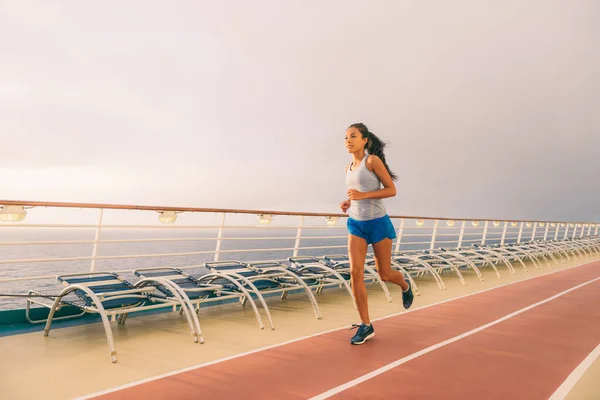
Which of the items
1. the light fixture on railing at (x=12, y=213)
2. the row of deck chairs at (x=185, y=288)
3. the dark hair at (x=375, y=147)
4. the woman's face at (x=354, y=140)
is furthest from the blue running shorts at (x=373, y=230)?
the light fixture on railing at (x=12, y=213)

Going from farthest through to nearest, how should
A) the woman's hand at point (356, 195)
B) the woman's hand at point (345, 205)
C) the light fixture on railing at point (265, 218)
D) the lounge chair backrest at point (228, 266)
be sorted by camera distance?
the light fixture on railing at point (265, 218) < the lounge chair backrest at point (228, 266) < the woman's hand at point (345, 205) < the woman's hand at point (356, 195)

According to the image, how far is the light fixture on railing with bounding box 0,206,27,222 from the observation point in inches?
148

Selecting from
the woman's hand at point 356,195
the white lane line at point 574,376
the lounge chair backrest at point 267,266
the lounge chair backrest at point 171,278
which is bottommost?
the white lane line at point 574,376

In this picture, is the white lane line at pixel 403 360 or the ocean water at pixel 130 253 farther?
the ocean water at pixel 130 253

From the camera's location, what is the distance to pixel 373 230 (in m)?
3.65

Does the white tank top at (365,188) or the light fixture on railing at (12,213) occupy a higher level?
the white tank top at (365,188)

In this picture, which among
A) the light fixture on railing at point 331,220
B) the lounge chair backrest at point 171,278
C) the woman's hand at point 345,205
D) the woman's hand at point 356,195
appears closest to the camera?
the woman's hand at point 356,195

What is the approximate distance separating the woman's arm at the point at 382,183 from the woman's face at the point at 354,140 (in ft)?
0.49

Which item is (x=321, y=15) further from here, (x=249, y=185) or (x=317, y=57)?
(x=249, y=185)

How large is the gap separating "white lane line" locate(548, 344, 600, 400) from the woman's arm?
1.74m

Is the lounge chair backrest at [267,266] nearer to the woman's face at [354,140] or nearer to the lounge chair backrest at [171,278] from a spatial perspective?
the lounge chair backrest at [171,278]

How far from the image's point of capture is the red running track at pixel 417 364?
2592 mm

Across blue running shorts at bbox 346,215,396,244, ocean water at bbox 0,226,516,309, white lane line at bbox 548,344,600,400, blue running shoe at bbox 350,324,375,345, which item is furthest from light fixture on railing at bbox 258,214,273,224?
white lane line at bbox 548,344,600,400

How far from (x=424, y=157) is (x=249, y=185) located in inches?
565
